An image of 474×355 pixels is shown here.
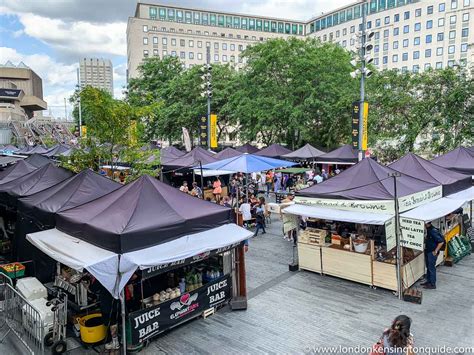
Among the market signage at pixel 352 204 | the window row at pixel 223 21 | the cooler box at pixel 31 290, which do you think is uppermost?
the window row at pixel 223 21

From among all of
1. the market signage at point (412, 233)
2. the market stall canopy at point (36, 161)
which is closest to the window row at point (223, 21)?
the market stall canopy at point (36, 161)

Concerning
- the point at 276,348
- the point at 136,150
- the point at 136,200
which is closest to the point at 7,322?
the point at 136,200

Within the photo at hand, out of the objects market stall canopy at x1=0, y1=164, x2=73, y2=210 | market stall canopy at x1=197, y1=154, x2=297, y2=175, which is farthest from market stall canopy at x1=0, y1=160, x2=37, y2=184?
market stall canopy at x1=197, y1=154, x2=297, y2=175

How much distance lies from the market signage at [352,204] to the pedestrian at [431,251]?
3.82 ft

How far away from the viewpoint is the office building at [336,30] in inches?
2965

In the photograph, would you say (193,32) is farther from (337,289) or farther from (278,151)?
(337,289)

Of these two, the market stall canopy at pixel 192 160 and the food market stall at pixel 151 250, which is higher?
the market stall canopy at pixel 192 160

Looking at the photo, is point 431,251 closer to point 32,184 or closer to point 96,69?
point 32,184

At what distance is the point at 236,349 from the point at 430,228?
550 cm

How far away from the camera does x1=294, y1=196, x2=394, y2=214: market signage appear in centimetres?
878

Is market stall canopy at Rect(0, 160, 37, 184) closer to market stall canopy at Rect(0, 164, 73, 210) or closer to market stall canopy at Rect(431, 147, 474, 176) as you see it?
market stall canopy at Rect(0, 164, 73, 210)

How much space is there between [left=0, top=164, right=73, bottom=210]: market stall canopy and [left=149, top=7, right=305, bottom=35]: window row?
9451cm

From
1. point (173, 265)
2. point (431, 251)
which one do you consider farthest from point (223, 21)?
point (173, 265)

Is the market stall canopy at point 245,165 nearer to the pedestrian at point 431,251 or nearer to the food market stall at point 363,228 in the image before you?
the food market stall at point 363,228
